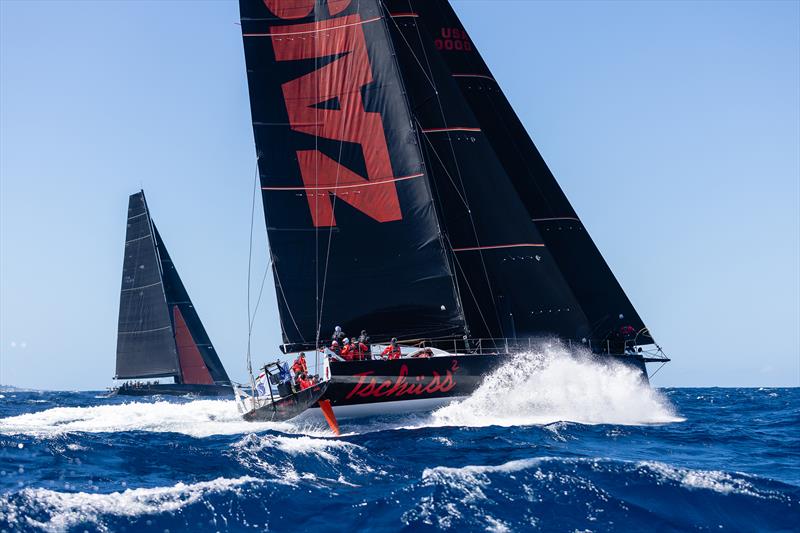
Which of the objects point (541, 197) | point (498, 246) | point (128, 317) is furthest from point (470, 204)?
point (128, 317)

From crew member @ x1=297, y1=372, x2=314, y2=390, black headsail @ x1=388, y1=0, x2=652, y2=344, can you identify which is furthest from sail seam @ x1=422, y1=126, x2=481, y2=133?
crew member @ x1=297, y1=372, x2=314, y2=390

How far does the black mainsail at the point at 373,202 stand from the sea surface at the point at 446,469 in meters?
2.89

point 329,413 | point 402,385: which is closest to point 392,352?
point 402,385

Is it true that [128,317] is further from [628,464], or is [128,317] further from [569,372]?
[628,464]

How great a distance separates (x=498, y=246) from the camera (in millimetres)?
25312

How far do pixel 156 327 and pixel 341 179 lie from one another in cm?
3872

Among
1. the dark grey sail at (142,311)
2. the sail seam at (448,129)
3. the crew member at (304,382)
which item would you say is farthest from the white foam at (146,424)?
the dark grey sail at (142,311)

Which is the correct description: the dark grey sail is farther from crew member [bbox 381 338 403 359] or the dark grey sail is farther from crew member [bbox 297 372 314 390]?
crew member [bbox 381 338 403 359]

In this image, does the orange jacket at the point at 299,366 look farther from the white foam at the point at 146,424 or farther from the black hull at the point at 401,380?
the black hull at the point at 401,380

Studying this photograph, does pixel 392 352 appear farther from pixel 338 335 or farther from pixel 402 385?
pixel 338 335

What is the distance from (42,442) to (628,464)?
12179mm

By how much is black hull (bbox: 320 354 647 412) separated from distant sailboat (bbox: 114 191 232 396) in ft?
131

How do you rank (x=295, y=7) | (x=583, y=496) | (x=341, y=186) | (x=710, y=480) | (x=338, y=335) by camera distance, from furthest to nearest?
(x=295, y=7), (x=341, y=186), (x=338, y=335), (x=710, y=480), (x=583, y=496)

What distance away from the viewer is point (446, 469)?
13.2m
